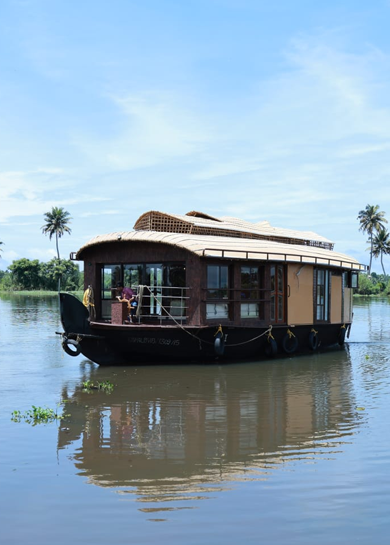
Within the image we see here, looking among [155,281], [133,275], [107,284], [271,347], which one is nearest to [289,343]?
[271,347]

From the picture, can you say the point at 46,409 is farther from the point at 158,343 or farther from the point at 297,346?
the point at 297,346

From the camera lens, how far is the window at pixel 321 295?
62.3 feet

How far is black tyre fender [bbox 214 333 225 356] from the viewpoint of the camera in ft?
50.0

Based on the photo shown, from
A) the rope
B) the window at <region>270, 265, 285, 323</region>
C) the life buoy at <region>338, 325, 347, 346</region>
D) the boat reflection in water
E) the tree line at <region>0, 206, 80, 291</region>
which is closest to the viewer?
the boat reflection in water

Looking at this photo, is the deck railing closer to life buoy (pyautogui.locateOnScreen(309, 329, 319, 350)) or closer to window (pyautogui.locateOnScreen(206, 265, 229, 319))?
window (pyautogui.locateOnScreen(206, 265, 229, 319))

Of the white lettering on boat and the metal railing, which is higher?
the metal railing

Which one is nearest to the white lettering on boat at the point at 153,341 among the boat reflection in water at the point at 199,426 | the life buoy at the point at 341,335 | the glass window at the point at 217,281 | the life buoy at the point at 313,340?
the boat reflection in water at the point at 199,426

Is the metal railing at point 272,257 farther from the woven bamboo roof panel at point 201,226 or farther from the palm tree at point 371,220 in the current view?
the palm tree at point 371,220

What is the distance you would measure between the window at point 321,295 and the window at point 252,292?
2735 mm

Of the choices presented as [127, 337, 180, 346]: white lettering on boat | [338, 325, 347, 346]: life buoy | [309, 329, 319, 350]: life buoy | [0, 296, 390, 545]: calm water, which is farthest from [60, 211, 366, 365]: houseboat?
[338, 325, 347, 346]: life buoy

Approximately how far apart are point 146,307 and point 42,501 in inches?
394

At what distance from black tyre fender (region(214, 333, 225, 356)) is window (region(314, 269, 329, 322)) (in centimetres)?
463

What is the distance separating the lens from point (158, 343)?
49.6 feet

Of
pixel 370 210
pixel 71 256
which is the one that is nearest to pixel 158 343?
pixel 71 256
